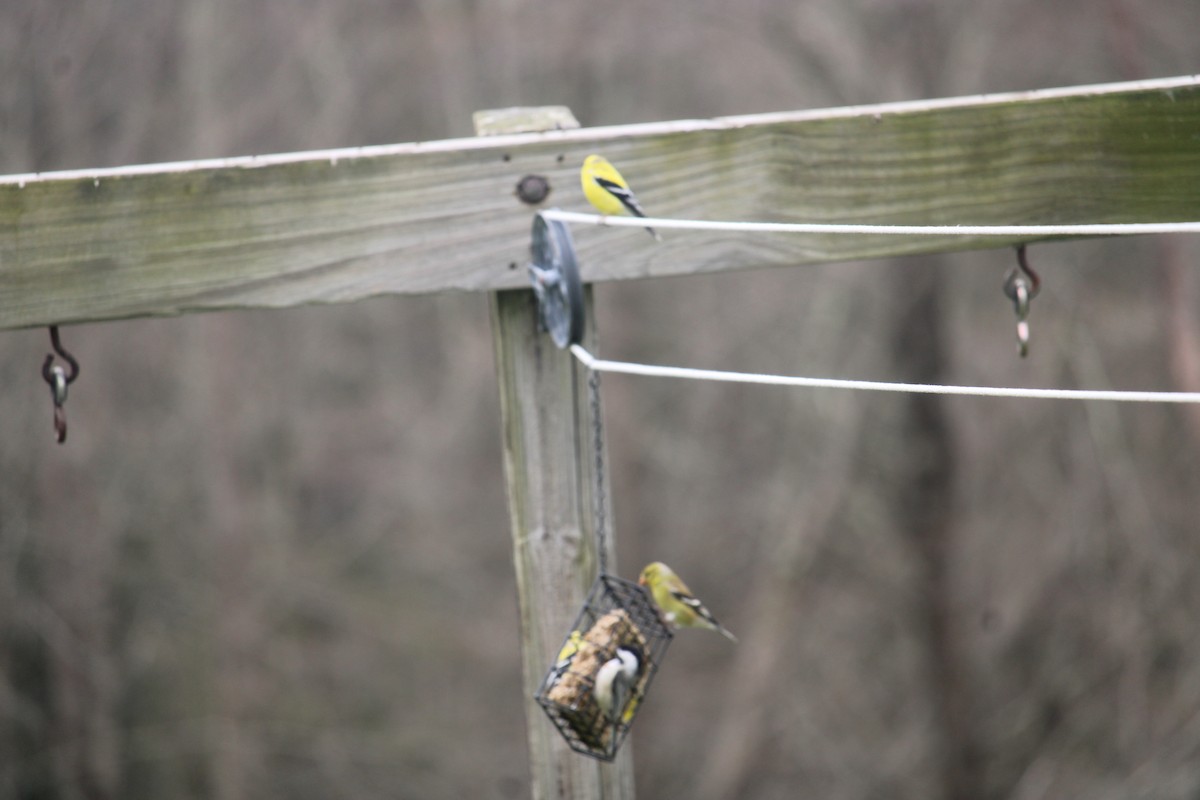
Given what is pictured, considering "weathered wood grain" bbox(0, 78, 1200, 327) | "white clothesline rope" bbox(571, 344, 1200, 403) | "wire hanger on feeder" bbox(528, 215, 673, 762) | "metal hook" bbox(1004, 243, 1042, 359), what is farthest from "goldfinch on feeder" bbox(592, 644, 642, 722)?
"metal hook" bbox(1004, 243, 1042, 359)

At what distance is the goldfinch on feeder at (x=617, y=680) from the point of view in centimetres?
202

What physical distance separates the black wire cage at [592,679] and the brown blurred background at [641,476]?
4.96 m

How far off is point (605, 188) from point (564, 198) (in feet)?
0.36

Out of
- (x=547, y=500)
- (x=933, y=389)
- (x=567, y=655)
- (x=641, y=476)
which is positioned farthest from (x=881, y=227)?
(x=641, y=476)

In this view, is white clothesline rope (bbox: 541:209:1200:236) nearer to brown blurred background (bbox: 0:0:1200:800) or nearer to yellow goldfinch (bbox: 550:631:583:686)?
yellow goldfinch (bbox: 550:631:583:686)

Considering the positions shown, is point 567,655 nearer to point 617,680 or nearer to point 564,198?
point 617,680

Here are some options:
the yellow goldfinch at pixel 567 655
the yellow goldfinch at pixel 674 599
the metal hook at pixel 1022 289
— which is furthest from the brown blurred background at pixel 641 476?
the yellow goldfinch at pixel 567 655

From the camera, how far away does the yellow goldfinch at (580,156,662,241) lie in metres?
1.92

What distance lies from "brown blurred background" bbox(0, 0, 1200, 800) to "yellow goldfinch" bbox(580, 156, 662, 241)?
198 inches

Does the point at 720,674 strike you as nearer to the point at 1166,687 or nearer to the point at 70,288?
the point at 1166,687

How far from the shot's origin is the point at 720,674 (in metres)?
7.59

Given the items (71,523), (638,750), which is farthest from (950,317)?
(71,523)

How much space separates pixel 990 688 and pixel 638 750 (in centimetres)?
233

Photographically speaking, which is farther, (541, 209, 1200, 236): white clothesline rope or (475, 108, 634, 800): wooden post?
(475, 108, 634, 800): wooden post
